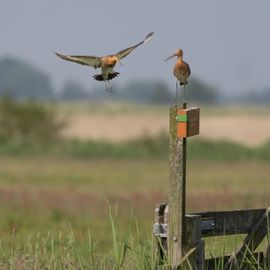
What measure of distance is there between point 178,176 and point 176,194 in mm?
127

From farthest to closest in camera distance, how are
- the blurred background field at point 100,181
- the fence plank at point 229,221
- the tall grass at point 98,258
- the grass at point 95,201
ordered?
the blurred background field at point 100,181, the grass at point 95,201, the fence plank at point 229,221, the tall grass at point 98,258

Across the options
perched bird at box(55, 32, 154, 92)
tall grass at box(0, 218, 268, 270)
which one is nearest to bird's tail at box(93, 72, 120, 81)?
perched bird at box(55, 32, 154, 92)

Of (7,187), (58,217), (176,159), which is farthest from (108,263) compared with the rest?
(7,187)

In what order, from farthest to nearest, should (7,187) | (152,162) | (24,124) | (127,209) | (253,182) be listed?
(24,124) < (152,162) < (253,182) < (7,187) < (127,209)

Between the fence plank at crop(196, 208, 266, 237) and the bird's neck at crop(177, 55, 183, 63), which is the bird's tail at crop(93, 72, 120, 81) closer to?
the bird's neck at crop(177, 55, 183, 63)

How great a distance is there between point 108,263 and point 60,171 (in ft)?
95.0

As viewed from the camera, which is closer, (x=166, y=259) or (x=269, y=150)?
(x=166, y=259)

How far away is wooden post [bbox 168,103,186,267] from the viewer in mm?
7125

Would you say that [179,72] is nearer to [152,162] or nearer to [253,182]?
[253,182]

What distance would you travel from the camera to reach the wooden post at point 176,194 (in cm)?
712

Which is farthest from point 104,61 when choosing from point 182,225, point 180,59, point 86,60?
point 182,225

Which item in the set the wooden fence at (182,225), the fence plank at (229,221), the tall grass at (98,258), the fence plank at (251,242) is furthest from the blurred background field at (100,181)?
the fence plank at (251,242)

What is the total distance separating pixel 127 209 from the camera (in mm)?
21406

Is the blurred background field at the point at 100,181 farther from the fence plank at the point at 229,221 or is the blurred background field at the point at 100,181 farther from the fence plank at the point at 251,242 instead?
the fence plank at the point at 251,242
